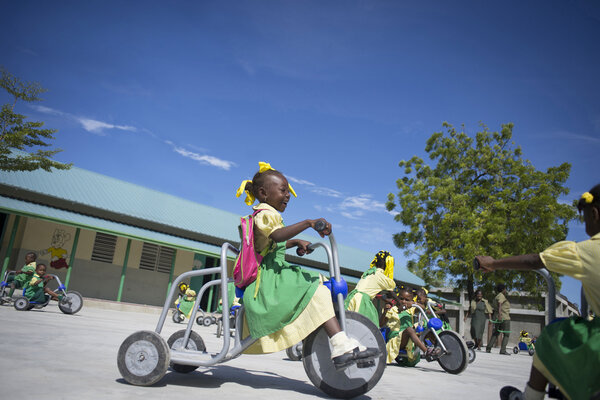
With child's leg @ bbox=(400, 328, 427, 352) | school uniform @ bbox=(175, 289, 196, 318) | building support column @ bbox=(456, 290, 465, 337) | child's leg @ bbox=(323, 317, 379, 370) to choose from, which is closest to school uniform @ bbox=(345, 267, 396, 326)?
child's leg @ bbox=(400, 328, 427, 352)

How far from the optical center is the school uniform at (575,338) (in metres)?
1.72

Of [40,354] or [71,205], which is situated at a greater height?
[71,205]

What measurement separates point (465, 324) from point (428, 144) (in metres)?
11.4

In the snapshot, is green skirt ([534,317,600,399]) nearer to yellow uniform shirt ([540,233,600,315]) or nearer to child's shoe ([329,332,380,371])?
yellow uniform shirt ([540,233,600,315])

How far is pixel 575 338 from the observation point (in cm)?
183

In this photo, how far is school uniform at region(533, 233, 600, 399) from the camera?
5.63ft

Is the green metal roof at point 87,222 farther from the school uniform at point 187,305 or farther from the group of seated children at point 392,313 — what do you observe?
the group of seated children at point 392,313

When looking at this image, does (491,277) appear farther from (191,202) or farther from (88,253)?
(88,253)

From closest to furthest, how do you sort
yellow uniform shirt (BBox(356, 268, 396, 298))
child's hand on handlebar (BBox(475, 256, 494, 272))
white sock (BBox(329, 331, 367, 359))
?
child's hand on handlebar (BBox(475, 256, 494, 272)), white sock (BBox(329, 331, 367, 359)), yellow uniform shirt (BBox(356, 268, 396, 298))

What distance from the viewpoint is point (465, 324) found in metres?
26.5

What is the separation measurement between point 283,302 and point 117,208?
16.6 meters

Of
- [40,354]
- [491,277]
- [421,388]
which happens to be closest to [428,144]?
[491,277]

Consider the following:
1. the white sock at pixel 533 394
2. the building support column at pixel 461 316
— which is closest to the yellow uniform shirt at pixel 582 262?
the white sock at pixel 533 394

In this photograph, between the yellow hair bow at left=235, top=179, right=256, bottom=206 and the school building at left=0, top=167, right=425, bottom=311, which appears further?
the school building at left=0, top=167, right=425, bottom=311
